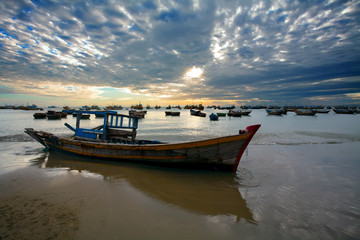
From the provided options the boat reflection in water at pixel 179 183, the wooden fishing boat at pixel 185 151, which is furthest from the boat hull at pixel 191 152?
the boat reflection in water at pixel 179 183

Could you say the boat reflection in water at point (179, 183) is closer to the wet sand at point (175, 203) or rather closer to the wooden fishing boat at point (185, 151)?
the wet sand at point (175, 203)

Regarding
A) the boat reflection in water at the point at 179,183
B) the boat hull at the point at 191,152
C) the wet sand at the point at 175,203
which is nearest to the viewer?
the wet sand at the point at 175,203

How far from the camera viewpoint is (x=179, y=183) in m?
6.08

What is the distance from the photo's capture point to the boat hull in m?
6.29

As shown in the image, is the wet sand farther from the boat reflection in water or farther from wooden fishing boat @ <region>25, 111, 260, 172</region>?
wooden fishing boat @ <region>25, 111, 260, 172</region>

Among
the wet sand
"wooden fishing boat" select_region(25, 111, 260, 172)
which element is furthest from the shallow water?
"wooden fishing boat" select_region(25, 111, 260, 172)

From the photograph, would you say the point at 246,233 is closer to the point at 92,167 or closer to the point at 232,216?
the point at 232,216

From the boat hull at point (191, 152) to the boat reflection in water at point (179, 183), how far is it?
1.29 feet

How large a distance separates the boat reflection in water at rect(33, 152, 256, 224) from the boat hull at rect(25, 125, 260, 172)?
39 cm

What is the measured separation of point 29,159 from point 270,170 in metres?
12.8

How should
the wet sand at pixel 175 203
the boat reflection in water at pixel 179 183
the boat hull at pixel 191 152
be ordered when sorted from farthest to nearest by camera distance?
the boat hull at pixel 191 152, the boat reflection in water at pixel 179 183, the wet sand at pixel 175 203

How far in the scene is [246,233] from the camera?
353cm

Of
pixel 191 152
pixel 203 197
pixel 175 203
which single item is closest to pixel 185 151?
pixel 191 152

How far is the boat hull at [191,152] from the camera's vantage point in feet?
20.6
